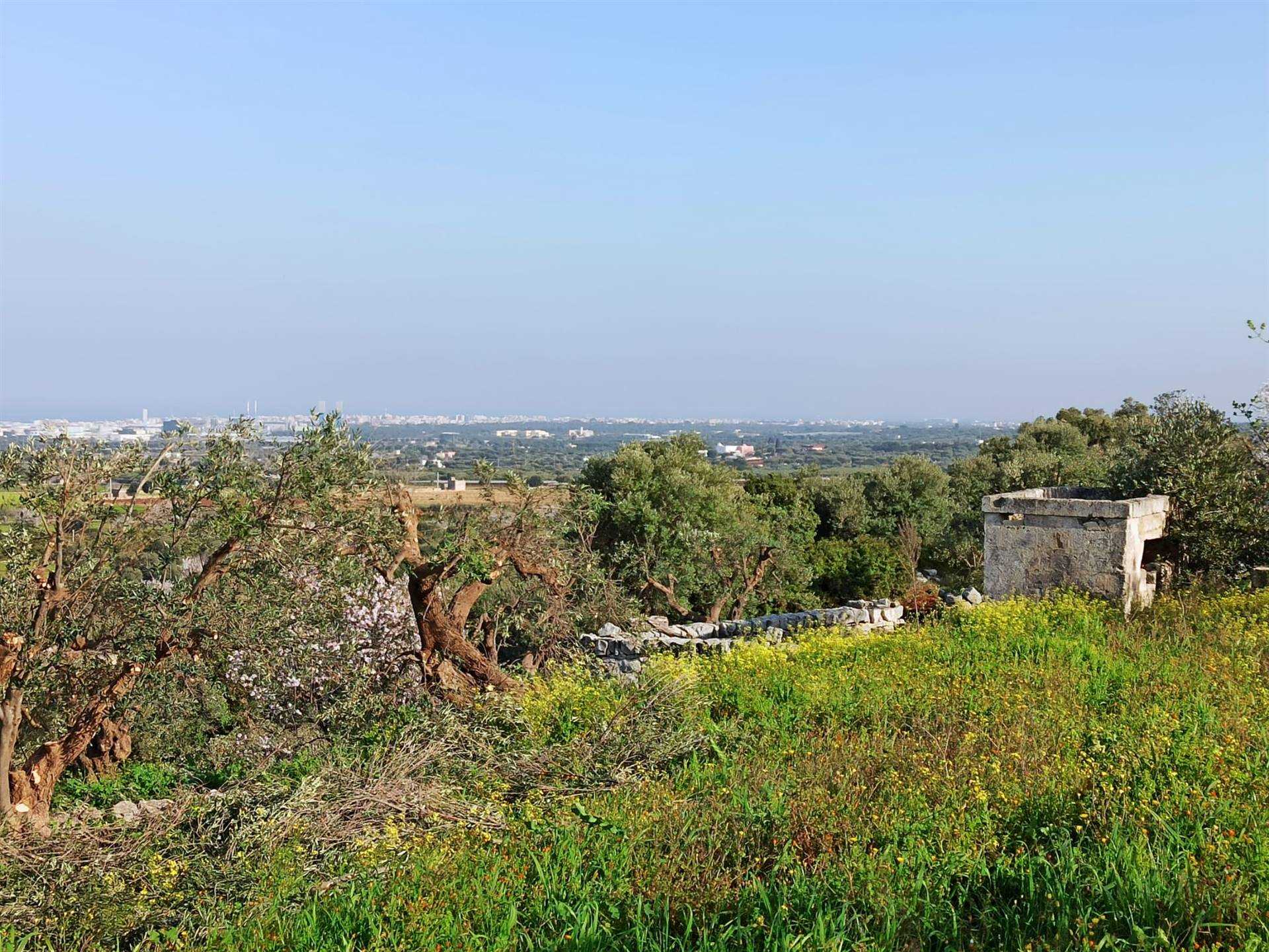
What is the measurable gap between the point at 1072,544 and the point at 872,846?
8088 mm

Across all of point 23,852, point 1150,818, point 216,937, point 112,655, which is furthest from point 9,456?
point 1150,818

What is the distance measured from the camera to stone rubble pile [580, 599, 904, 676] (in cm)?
1274

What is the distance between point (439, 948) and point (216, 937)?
108 centimetres

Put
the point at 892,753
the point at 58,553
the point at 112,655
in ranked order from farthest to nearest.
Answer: the point at 112,655 < the point at 58,553 < the point at 892,753

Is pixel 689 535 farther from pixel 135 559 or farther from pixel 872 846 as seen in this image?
pixel 872 846

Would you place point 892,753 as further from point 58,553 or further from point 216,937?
point 58,553

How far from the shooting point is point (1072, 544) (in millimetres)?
11320

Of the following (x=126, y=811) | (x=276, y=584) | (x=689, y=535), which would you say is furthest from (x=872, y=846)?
(x=689, y=535)

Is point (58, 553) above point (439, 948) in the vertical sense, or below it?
above

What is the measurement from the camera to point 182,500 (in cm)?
756

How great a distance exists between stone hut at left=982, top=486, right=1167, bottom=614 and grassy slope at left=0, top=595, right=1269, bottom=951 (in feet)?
14.0

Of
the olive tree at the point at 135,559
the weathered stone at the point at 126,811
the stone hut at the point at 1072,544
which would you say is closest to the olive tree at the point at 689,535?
the stone hut at the point at 1072,544

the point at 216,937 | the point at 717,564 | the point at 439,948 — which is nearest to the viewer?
the point at 439,948

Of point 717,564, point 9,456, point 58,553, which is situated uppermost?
point 9,456
